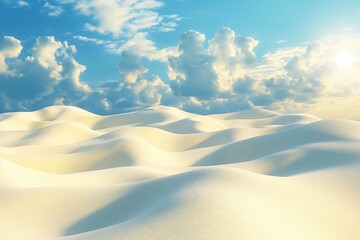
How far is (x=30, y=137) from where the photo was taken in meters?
99.2

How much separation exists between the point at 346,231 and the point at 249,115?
169309 mm

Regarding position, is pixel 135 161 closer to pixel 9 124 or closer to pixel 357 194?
pixel 357 194

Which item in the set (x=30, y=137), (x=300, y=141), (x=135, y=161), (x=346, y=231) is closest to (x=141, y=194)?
(x=346, y=231)

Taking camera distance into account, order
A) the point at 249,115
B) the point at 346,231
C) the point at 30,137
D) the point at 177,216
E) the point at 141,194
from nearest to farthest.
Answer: the point at 177,216 → the point at 346,231 → the point at 141,194 → the point at 30,137 → the point at 249,115

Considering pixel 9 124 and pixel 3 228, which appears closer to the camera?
pixel 3 228

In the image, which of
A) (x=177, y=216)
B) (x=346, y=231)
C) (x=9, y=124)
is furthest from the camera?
(x=9, y=124)

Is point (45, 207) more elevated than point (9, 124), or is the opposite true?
point (9, 124)

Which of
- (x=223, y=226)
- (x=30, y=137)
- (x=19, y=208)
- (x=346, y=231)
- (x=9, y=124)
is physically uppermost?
(x=9, y=124)

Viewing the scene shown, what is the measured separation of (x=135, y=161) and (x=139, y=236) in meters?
41.5

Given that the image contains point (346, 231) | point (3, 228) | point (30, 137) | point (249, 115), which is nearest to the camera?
point (346, 231)

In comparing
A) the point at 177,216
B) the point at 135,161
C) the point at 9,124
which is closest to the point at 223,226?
the point at 177,216

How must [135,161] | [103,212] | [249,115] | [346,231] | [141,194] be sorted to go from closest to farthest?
[346,231], [103,212], [141,194], [135,161], [249,115]

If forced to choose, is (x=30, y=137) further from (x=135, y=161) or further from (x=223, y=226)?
(x=223, y=226)

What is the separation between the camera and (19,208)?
24703 millimetres
